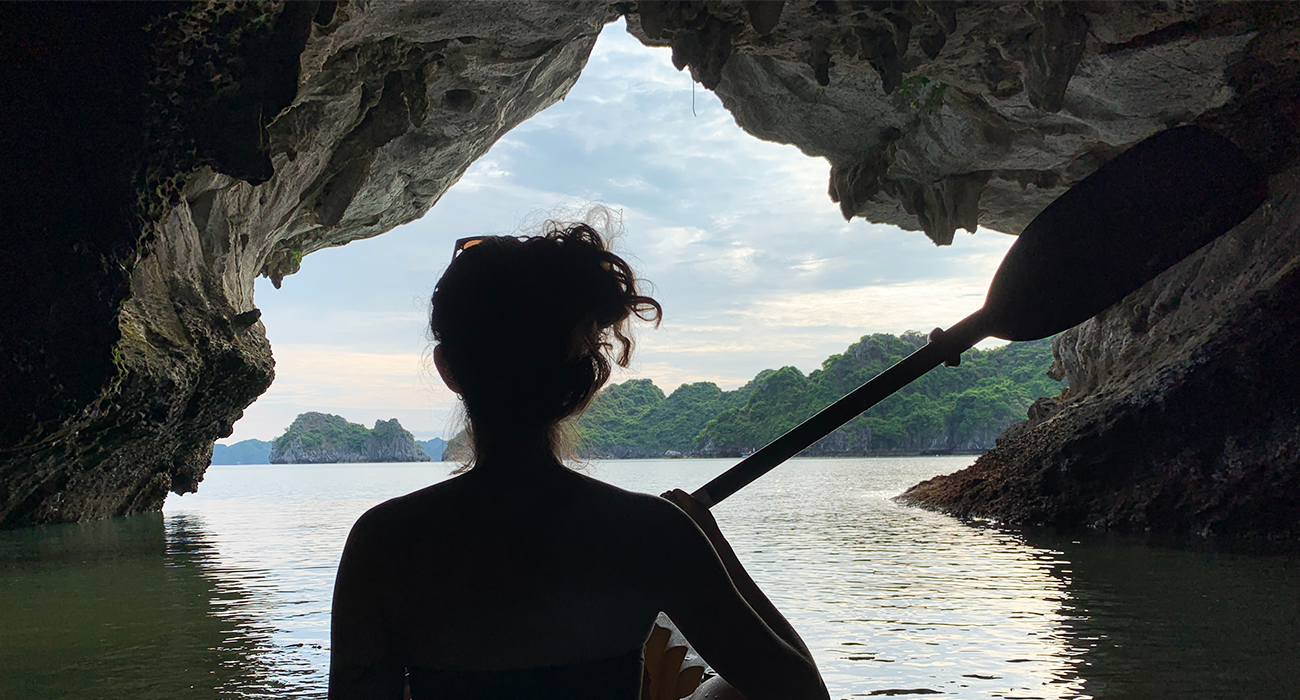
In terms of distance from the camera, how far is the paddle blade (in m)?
1.60

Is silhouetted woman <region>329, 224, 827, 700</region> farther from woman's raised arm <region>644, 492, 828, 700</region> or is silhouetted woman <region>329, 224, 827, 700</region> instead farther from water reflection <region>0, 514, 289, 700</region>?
water reflection <region>0, 514, 289, 700</region>

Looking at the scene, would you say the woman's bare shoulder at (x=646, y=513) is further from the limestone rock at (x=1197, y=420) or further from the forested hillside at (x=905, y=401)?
the forested hillside at (x=905, y=401)

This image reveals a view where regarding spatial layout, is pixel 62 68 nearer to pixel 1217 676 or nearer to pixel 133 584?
pixel 133 584

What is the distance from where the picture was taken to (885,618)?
6.04 m

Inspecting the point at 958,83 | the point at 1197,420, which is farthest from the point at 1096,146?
the point at 1197,420

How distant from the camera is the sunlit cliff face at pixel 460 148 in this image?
5.86m

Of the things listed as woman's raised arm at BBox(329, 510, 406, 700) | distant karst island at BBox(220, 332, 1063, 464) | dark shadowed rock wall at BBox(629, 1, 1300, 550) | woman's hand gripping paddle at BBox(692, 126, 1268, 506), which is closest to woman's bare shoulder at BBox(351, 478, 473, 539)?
woman's raised arm at BBox(329, 510, 406, 700)

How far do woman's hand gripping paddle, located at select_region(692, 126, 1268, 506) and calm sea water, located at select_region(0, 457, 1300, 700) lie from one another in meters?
0.56

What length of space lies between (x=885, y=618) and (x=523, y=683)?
546 cm

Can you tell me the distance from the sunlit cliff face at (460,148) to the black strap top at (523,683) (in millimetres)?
5920

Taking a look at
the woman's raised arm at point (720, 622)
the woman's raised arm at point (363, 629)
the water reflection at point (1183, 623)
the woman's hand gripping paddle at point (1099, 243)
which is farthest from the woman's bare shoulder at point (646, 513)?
the water reflection at point (1183, 623)

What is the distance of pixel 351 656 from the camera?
3.78 ft

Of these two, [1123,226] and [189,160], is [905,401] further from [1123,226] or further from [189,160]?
[1123,226]

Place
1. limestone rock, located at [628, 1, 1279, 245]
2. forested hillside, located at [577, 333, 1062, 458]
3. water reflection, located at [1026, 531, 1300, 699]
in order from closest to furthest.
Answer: water reflection, located at [1026, 531, 1300, 699]
limestone rock, located at [628, 1, 1279, 245]
forested hillside, located at [577, 333, 1062, 458]
